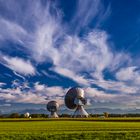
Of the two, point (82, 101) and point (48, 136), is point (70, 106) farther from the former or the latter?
point (48, 136)

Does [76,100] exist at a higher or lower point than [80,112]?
higher

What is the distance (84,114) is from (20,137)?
111019 millimetres

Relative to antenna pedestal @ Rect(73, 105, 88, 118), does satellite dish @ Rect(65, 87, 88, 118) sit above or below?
above

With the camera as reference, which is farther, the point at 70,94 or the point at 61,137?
the point at 70,94

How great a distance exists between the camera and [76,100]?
15462 cm

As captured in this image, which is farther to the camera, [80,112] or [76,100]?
[80,112]

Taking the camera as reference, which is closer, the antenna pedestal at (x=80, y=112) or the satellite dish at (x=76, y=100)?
the satellite dish at (x=76, y=100)

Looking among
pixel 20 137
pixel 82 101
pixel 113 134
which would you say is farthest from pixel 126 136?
pixel 82 101

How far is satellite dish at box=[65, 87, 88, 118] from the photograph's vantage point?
154625 millimetres

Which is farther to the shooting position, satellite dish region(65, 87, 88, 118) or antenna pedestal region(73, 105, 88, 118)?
antenna pedestal region(73, 105, 88, 118)

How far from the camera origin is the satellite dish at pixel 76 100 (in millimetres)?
154625

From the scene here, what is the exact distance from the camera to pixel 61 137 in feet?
158

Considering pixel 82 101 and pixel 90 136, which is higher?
pixel 82 101

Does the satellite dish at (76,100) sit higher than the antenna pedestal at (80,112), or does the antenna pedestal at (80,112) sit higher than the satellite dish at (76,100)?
the satellite dish at (76,100)
